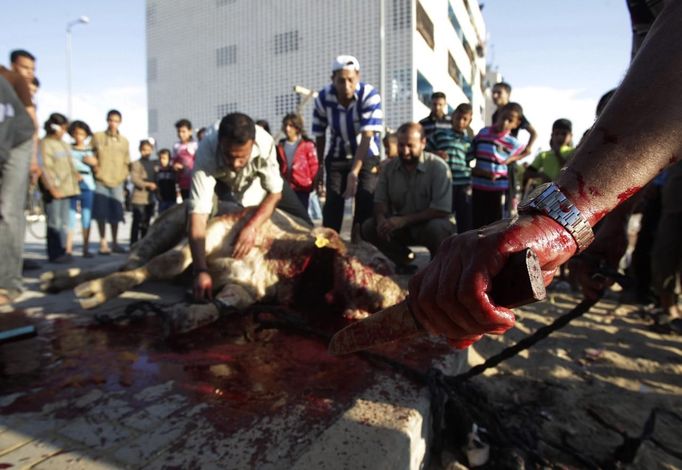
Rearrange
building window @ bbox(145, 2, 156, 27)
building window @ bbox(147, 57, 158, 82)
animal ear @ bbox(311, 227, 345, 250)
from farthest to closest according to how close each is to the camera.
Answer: building window @ bbox(145, 2, 156, 27) < building window @ bbox(147, 57, 158, 82) < animal ear @ bbox(311, 227, 345, 250)

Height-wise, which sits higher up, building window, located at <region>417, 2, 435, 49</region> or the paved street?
building window, located at <region>417, 2, 435, 49</region>

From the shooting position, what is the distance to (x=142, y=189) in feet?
25.4

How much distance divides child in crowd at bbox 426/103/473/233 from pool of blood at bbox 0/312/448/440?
10.7ft

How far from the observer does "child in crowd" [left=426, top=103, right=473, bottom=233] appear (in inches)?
222

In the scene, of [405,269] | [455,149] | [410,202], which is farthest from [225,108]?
[405,269]

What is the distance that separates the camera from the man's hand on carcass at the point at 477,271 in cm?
81

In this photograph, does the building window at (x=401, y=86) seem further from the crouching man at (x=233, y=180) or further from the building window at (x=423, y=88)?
the crouching man at (x=233, y=180)

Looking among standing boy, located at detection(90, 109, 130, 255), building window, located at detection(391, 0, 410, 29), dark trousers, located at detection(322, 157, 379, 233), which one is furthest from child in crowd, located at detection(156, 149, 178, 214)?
building window, located at detection(391, 0, 410, 29)

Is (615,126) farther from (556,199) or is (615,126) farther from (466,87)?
(466,87)

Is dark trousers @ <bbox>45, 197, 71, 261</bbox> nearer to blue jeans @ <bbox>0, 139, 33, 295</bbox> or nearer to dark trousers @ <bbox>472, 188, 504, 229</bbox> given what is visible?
blue jeans @ <bbox>0, 139, 33, 295</bbox>

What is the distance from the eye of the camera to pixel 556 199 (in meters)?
0.89

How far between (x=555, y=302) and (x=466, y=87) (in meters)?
28.2

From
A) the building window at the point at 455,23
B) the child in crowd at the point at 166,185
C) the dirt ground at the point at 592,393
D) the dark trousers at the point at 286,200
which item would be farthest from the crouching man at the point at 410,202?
the building window at the point at 455,23

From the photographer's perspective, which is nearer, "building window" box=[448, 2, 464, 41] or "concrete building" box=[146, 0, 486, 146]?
"concrete building" box=[146, 0, 486, 146]
